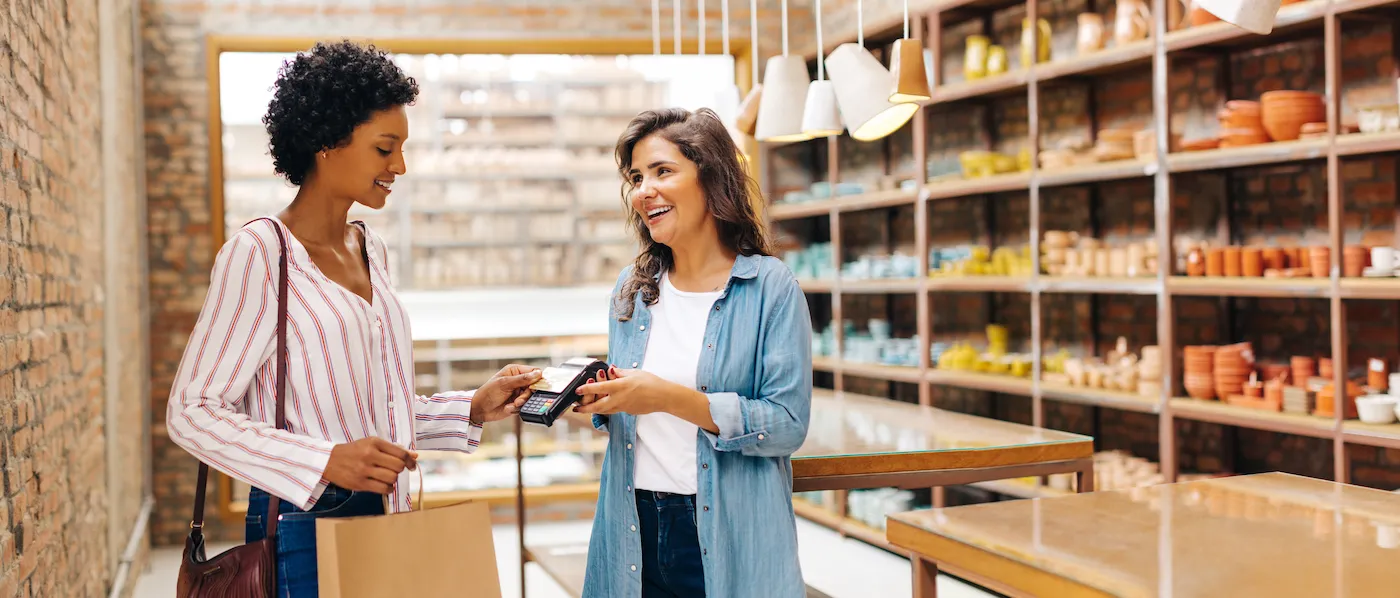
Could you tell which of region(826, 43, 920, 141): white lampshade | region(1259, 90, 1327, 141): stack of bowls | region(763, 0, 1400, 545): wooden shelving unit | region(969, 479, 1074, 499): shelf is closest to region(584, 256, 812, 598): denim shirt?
region(826, 43, 920, 141): white lampshade

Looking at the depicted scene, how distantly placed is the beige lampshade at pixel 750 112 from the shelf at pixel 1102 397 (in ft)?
6.11

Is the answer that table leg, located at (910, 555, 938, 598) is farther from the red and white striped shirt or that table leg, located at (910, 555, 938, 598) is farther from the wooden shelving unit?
the wooden shelving unit

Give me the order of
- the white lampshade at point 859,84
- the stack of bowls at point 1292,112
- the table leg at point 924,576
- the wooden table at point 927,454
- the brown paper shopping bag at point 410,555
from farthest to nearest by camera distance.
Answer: the stack of bowls at point 1292,112 < the white lampshade at point 859,84 < the wooden table at point 927,454 < the table leg at point 924,576 < the brown paper shopping bag at point 410,555

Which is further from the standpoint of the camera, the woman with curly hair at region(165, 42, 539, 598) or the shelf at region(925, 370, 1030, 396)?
the shelf at region(925, 370, 1030, 396)

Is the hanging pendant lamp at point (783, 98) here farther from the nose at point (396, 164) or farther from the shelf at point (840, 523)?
the shelf at point (840, 523)

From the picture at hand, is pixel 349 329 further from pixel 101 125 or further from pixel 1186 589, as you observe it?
pixel 101 125

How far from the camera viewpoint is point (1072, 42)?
5273 millimetres

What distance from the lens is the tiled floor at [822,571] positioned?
16.6ft

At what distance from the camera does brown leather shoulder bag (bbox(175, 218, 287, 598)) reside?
1.58 meters

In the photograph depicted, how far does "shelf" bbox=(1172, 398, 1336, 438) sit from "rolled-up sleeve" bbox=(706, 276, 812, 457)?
96.3 inches

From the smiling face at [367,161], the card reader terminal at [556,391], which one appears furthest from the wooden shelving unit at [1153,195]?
the smiling face at [367,161]

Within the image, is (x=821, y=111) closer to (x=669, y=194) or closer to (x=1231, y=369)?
(x=669, y=194)

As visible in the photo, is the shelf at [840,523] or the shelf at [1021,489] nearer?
the shelf at [1021,489]

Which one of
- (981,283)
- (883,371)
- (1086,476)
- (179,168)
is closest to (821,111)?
(1086,476)
